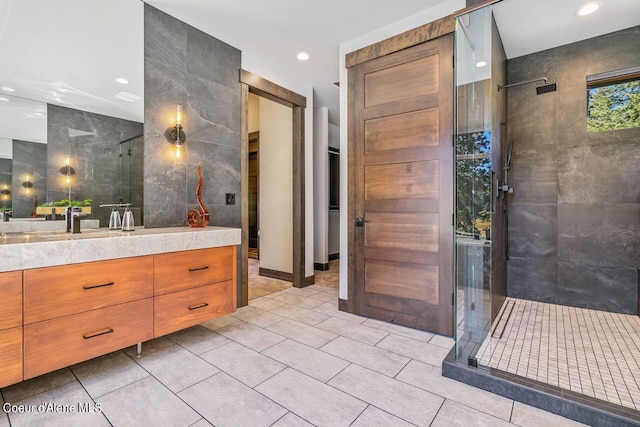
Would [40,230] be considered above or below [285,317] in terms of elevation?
above

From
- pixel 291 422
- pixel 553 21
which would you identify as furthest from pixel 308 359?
pixel 553 21

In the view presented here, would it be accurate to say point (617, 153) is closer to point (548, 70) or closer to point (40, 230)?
point (548, 70)

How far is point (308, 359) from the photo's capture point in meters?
2.05

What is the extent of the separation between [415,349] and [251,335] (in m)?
1.29

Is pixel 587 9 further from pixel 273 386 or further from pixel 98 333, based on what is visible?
pixel 98 333

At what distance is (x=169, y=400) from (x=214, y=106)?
97.8 inches

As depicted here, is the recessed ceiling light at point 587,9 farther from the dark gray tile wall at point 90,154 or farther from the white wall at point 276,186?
the dark gray tile wall at point 90,154

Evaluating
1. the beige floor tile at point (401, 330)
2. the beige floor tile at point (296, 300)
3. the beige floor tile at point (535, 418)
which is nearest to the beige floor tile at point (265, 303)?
the beige floor tile at point (296, 300)

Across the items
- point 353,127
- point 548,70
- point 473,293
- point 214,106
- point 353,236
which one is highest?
point 548,70

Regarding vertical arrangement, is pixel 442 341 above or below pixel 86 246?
below

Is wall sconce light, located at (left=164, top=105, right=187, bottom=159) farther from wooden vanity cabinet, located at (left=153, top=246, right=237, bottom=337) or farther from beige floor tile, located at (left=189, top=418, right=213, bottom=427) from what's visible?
beige floor tile, located at (left=189, top=418, right=213, bottom=427)

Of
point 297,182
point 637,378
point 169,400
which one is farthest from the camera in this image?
point 297,182

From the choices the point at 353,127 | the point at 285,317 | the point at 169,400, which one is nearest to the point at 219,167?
the point at 353,127

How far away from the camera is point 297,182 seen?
3.99m
